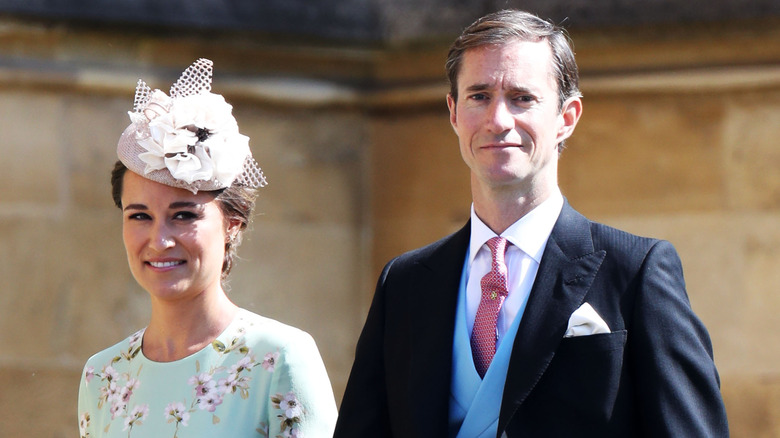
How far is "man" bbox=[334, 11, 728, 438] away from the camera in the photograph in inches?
94.3

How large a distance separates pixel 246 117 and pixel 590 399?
3.03 metres

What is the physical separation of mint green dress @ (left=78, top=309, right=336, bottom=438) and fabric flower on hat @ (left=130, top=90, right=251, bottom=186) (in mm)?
400

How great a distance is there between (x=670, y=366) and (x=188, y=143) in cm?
137

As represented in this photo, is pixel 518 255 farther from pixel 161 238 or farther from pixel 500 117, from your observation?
pixel 161 238

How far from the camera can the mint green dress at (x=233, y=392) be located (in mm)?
2938

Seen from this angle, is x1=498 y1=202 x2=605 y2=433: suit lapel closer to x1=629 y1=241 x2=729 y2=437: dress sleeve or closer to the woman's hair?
x1=629 y1=241 x2=729 y2=437: dress sleeve

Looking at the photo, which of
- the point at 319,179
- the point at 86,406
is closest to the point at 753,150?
the point at 319,179

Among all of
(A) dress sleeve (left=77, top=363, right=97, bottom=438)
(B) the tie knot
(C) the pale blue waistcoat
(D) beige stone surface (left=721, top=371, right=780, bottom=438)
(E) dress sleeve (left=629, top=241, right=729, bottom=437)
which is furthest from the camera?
(D) beige stone surface (left=721, top=371, right=780, bottom=438)

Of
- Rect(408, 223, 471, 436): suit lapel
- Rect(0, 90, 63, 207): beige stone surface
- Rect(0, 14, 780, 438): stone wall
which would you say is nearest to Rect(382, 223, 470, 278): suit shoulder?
Rect(408, 223, 471, 436): suit lapel

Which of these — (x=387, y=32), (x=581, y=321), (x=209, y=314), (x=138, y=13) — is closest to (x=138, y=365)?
(x=209, y=314)

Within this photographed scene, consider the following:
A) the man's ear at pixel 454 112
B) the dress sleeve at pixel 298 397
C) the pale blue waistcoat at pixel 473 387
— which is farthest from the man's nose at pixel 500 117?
the dress sleeve at pixel 298 397

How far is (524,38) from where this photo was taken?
2.59 metres

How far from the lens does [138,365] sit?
3.17 metres

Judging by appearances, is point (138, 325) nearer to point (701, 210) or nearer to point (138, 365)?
point (138, 365)
